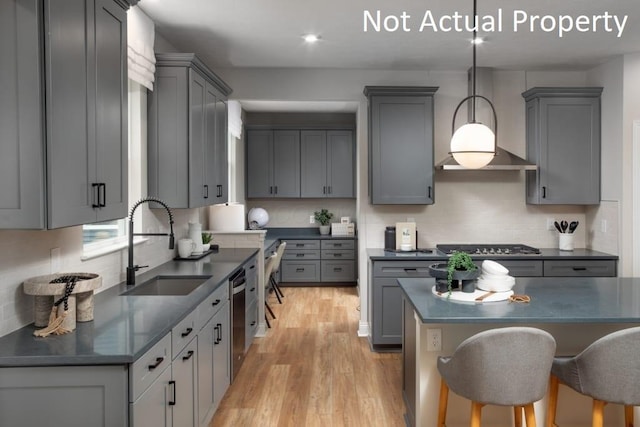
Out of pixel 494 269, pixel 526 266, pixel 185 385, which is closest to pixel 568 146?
pixel 526 266

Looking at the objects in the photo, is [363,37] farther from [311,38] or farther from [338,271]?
[338,271]

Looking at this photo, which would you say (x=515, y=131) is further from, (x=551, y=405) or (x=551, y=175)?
(x=551, y=405)

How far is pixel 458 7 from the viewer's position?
3650 millimetres

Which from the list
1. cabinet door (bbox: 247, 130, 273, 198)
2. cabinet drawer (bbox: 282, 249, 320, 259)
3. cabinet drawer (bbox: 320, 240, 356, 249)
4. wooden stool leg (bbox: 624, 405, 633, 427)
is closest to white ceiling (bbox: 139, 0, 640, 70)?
wooden stool leg (bbox: 624, 405, 633, 427)

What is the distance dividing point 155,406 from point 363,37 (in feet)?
10.6

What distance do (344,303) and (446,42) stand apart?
359 cm

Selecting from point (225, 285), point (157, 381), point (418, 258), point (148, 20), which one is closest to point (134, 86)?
point (148, 20)

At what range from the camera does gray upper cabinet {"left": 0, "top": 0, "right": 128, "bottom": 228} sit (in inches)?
73.9

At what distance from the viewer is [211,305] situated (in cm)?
324

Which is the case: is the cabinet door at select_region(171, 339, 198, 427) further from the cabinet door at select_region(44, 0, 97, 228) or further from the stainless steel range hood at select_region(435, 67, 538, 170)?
the stainless steel range hood at select_region(435, 67, 538, 170)

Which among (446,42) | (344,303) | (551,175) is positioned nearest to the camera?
(446,42)

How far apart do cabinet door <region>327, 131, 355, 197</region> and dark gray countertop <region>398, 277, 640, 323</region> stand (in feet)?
15.9

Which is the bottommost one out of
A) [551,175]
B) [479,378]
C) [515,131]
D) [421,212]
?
[479,378]

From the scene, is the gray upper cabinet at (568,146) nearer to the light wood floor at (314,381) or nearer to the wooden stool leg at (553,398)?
the light wood floor at (314,381)
